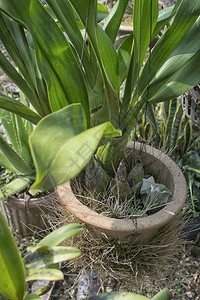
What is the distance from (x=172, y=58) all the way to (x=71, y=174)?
50 cm

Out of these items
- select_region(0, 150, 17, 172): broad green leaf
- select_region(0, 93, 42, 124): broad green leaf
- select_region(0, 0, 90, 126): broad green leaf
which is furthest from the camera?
select_region(0, 150, 17, 172): broad green leaf

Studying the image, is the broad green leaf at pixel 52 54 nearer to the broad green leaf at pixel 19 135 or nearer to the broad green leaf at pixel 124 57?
the broad green leaf at pixel 124 57

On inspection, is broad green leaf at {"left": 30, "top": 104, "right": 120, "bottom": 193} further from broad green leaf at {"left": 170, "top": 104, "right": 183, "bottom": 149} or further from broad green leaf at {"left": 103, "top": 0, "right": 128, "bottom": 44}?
broad green leaf at {"left": 170, "top": 104, "right": 183, "bottom": 149}

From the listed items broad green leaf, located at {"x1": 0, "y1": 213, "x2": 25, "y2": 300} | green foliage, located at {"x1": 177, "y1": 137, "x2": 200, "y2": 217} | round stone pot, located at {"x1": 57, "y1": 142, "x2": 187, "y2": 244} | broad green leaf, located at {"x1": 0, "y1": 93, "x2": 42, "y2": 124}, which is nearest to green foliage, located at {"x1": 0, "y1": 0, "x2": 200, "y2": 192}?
broad green leaf, located at {"x1": 0, "y1": 93, "x2": 42, "y2": 124}

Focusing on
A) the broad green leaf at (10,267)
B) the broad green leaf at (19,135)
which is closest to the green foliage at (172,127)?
the broad green leaf at (19,135)

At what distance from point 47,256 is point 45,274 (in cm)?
3

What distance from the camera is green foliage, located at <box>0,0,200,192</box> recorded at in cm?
60

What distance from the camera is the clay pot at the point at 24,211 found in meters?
1.16

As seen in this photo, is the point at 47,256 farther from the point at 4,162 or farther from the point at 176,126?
the point at 176,126

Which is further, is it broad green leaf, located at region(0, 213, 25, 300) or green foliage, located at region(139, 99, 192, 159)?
green foliage, located at region(139, 99, 192, 159)

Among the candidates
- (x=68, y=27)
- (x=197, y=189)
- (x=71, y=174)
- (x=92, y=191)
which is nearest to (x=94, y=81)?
(x=68, y=27)

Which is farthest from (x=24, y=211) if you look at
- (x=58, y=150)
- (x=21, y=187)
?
(x=58, y=150)

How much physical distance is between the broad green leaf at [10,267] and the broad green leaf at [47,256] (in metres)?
0.02

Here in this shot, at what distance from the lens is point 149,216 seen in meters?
0.76
